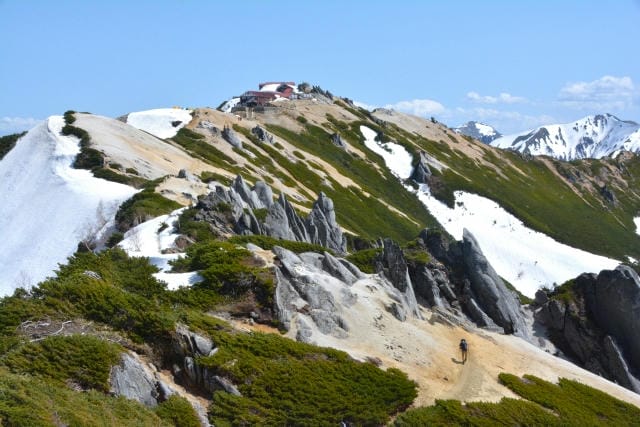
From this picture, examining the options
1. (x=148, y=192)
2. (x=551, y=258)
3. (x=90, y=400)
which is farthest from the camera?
(x=551, y=258)

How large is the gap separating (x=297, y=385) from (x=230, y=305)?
6.08 m

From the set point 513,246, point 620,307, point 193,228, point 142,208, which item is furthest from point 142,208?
point 513,246

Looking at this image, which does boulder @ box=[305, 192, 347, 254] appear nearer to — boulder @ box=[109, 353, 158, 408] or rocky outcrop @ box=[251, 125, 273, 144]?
boulder @ box=[109, 353, 158, 408]

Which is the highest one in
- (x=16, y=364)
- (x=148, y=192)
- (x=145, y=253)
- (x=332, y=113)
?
(x=332, y=113)

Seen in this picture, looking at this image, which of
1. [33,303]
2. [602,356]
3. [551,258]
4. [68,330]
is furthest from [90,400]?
[551,258]

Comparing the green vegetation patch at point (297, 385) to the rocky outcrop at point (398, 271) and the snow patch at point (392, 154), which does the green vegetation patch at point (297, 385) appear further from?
the snow patch at point (392, 154)

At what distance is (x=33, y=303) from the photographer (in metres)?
24.1

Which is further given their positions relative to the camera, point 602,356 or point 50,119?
point 50,119

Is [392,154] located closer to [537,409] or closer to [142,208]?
[142,208]

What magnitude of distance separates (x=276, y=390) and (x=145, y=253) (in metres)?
15.2

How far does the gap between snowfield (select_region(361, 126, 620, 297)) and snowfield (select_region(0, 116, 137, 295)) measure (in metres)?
61.7

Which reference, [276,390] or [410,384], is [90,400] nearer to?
[276,390]

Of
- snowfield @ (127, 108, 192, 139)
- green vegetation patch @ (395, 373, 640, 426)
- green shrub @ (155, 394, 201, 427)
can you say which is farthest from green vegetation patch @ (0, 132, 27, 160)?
green vegetation patch @ (395, 373, 640, 426)

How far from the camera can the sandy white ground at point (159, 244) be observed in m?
30.1
